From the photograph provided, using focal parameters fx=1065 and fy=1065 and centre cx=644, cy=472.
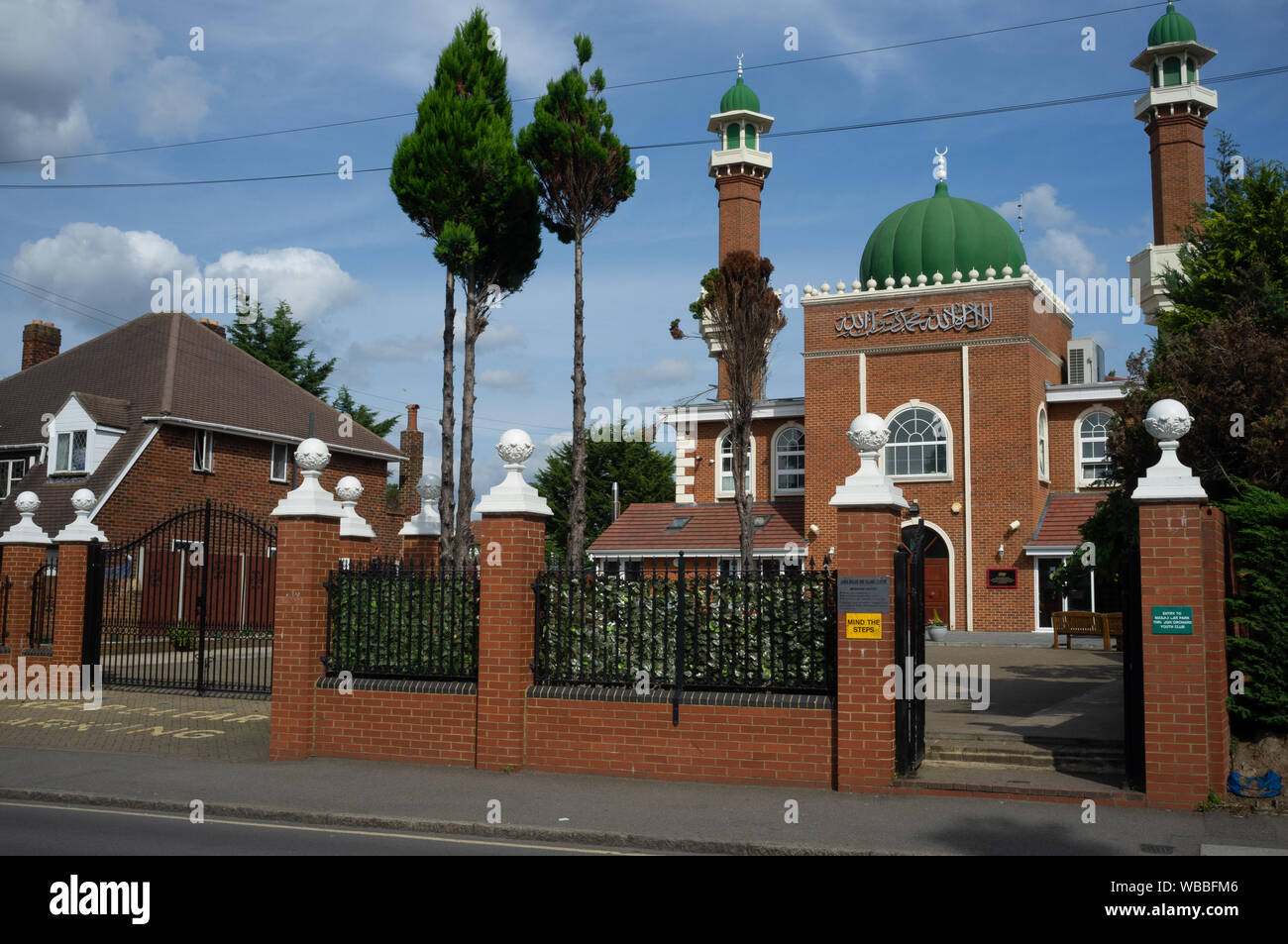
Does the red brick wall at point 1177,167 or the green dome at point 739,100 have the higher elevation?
the green dome at point 739,100

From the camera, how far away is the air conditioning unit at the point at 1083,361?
103 ft

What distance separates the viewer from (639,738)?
9.93m

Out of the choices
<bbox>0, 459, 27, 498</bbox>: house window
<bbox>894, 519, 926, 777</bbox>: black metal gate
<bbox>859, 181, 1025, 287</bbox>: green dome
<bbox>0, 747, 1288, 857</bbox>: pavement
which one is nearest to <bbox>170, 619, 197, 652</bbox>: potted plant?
<bbox>0, 747, 1288, 857</bbox>: pavement

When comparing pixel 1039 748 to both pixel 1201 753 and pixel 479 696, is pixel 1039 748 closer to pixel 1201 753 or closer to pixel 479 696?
pixel 1201 753

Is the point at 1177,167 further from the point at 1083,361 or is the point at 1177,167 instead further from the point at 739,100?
the point at 739,100

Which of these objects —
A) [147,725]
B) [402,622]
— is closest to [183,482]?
[147,725]

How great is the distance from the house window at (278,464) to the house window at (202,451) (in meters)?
2.18

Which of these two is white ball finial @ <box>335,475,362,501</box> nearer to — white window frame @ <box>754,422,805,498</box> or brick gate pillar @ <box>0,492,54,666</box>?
brick gate pillar @ <box>0,492,54,666</box>

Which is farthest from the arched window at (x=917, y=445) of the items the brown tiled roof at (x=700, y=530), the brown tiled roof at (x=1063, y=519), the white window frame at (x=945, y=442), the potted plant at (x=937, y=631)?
the potted plant at (x=937, y=631)

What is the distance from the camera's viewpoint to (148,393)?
29.0 meters

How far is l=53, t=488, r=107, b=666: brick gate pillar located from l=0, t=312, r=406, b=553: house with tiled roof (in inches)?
415

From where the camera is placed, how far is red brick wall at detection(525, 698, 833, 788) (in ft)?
31.0

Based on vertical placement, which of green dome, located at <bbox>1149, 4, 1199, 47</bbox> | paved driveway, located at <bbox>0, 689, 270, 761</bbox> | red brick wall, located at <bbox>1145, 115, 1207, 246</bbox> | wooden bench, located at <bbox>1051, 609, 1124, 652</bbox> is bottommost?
paved driveway, located at <bbox>0, 689, 270, 761</bbox>

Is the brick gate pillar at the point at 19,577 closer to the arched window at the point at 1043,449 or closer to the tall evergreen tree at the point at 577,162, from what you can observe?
the tall evergreen tree at the point at 577,162
